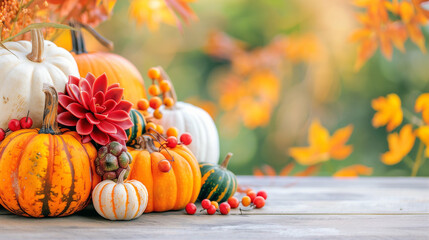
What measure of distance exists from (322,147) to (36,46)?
1485 mm

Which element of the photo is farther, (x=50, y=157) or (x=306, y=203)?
(x=306, y=203)

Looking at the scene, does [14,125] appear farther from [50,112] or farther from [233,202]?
[233,202]

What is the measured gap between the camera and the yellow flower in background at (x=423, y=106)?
2047 millimetres

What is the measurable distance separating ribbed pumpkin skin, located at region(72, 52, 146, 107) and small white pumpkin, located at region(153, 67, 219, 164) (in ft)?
0.25

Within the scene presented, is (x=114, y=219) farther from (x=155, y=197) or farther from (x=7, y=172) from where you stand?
(x=7, y=172)

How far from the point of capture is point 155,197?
0.96 meters

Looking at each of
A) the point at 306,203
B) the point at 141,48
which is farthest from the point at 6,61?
the point at 141,48

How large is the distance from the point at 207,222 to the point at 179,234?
0.10 metres

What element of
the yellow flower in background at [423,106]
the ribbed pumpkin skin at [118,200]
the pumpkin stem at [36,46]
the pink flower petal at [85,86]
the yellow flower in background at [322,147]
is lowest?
the yellow flower in background at [322,147]

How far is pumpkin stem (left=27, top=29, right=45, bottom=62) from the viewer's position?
36.5 inches

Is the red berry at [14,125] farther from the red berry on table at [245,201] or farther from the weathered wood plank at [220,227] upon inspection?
the red berry on table at [245,201]

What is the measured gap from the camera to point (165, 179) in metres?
0.96

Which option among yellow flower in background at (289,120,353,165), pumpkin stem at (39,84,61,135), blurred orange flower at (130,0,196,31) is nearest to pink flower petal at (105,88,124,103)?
pumpkin stem at (39,84,61,135)

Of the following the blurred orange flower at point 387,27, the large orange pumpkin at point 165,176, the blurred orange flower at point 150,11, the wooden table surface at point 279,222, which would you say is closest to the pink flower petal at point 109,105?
the large orange pumpkin at point 165,176
